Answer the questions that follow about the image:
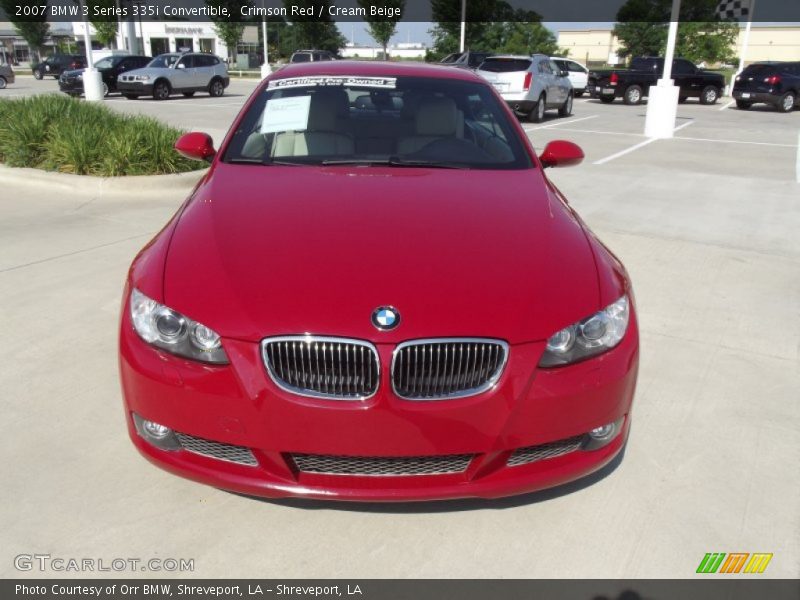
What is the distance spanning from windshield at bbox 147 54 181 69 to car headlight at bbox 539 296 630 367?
83.2 feet

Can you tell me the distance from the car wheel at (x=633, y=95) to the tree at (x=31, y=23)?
151 feet

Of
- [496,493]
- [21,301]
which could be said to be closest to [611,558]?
[496,493]

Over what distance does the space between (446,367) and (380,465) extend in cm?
40

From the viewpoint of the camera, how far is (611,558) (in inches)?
97.6

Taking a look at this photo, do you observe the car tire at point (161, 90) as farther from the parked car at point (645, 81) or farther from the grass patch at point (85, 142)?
the grass patch at point (85, 142)

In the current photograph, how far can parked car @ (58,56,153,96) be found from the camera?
81.5 ft

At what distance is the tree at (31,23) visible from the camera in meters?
51.2

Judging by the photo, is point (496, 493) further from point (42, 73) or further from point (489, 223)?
point (42, 73)

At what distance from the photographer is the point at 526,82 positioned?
17.1 m

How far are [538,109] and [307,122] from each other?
15.1m

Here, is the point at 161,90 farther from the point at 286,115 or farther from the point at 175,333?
the point at 175,333

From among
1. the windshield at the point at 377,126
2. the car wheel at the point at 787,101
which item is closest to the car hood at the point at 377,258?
the windshield at the point at 377,126

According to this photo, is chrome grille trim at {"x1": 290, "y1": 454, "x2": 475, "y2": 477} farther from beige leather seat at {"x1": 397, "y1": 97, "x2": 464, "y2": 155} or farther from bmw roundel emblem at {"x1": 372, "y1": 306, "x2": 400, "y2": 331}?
beige leather seat at {"x1": 397, "y1": 97, "x2": 464, "y2": 155}

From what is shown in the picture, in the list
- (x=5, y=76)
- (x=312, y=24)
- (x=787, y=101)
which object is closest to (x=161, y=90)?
(x=5, y=76)
